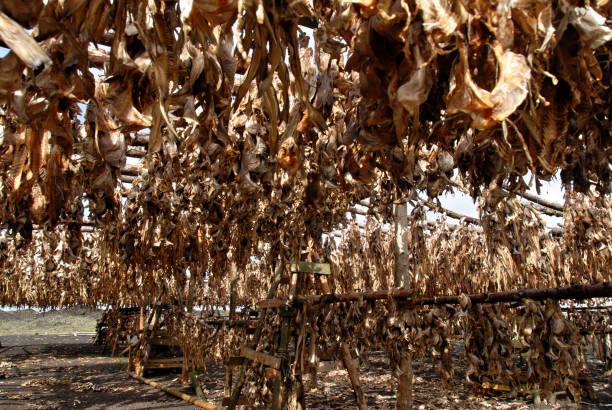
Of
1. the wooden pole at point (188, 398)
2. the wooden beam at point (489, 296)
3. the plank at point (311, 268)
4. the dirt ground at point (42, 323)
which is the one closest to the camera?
the wooden beam at point (489, 296)

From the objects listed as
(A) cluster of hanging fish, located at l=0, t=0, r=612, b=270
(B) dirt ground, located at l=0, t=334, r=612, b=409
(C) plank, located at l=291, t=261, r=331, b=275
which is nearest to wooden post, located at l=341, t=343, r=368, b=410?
(B) dirt ground, located at l=0, t=334, r=612, b=409

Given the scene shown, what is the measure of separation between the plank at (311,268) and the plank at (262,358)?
0.93 metres

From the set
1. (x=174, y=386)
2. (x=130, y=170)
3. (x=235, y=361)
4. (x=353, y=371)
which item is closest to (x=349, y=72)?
(x=353, y=371)

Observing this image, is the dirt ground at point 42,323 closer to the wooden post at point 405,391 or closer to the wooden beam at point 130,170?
the wooden beam at point 130,170

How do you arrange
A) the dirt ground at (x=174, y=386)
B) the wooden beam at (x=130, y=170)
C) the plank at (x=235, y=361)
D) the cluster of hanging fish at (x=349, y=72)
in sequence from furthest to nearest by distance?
the dirt ground at (x=174, y=386), the wooden beam at (x=130, y=170), the plank at (x=235, y=361), the cluster of hanging fish at (x=349, y=72)

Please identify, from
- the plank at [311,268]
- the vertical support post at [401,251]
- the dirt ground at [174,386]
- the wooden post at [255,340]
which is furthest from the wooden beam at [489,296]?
the vertical support post at [401,251]

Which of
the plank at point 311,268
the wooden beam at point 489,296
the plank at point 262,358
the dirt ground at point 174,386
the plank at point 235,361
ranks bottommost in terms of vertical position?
the dirt ground at point 174,386

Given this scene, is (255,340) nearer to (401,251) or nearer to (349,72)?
(401,251)

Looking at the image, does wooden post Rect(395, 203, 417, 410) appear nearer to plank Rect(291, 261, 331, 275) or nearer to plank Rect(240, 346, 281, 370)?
plank Rect(291, 261, 331, 275)

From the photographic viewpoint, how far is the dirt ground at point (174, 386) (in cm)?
699

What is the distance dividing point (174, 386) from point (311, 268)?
20.7 ft

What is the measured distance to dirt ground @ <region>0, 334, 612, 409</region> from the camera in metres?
6.99

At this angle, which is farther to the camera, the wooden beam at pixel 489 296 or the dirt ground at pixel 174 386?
the dirt ground at pixel 174 386

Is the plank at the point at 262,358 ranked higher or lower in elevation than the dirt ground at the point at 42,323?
higher
